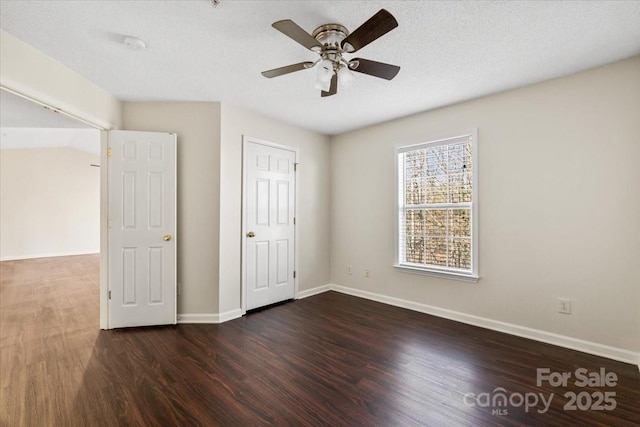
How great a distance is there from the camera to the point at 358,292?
13.8 feet

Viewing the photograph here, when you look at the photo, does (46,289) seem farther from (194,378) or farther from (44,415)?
(194,378)

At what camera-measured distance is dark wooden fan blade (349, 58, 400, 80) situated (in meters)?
1.88

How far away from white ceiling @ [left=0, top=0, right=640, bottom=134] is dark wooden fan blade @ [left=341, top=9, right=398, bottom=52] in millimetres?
212

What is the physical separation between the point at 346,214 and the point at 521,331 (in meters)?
2.55

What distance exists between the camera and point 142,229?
3029 millimetres

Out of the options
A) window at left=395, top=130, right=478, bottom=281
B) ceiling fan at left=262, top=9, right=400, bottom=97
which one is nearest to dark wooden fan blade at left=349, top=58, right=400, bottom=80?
ceiling fan at left=262, top=9, right=400, bottom=97

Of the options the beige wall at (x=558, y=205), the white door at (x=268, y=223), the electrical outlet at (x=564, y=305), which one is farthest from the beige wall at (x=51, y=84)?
the electrical outlet at (x=564, y=305)

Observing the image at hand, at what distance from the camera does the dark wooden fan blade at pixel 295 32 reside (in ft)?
4.95

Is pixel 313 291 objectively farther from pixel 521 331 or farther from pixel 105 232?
pixel 105 232

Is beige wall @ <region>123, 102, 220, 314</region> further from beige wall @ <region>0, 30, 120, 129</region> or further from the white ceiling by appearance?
beige wall @ <region>0, 30, 120, 129</region>

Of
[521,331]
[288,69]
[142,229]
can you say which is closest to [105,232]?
[142,229]

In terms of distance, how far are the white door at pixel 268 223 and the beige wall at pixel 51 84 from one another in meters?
1.44

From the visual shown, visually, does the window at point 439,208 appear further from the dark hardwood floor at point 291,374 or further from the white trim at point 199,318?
the white trim at point 199,318

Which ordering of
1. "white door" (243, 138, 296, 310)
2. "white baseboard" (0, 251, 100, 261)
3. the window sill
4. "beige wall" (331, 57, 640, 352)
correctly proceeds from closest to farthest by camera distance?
1. "beige wall" (331, 57, 640, 352)
2. the window sill
3. "white door" (243, 138, 296, 310)
4. "white baseboard" (0, 251, 100, 261)
